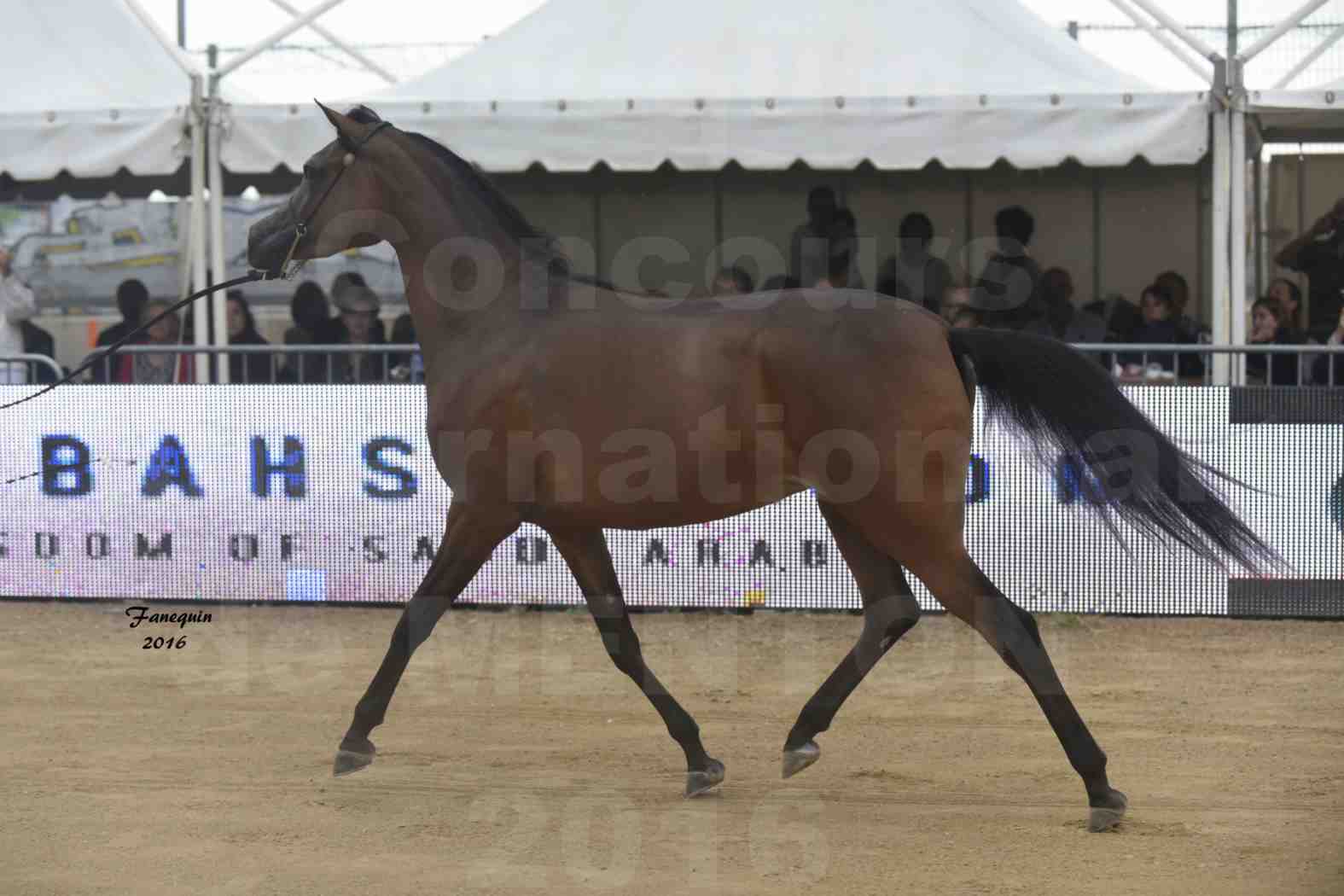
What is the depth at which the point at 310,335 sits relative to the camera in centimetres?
1046

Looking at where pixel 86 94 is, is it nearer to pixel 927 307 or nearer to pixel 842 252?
pixel 842 252

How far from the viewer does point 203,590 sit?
8.32 meters

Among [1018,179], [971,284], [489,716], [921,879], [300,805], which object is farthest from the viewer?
[1018,179]

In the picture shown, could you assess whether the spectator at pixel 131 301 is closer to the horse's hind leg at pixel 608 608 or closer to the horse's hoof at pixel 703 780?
the horse's hind leg at pixel 608 608

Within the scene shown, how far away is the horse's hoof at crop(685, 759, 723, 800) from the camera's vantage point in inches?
194

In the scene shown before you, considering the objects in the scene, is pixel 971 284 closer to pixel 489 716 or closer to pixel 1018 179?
pixel 1018 179

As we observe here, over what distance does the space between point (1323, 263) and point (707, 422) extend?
674cm

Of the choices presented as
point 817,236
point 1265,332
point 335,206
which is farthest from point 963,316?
point 335,206

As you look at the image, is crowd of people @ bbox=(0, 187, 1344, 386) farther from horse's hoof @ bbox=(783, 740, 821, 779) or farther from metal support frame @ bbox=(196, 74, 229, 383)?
horse's hoof @ bbox=(783, 740, 821, 779)

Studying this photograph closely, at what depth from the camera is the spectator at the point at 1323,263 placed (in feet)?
33.2

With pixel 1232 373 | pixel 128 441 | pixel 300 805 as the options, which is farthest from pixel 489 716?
pixel 1232 373

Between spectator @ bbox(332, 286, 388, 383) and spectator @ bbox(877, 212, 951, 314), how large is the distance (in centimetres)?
291

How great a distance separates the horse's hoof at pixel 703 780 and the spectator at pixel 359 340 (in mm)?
3710

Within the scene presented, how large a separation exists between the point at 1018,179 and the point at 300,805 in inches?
300
